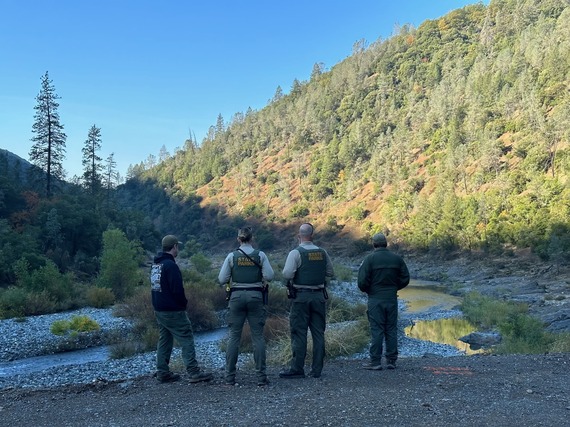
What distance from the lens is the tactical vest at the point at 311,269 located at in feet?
24.3

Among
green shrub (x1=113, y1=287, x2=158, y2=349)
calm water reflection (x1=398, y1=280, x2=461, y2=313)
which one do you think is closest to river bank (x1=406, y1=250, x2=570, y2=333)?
calm water reflection (x1=398, y1=280, x2=461, y2=313)

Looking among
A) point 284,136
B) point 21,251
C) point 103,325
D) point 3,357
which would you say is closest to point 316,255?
point 3,357

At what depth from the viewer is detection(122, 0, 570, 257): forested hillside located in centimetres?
5522

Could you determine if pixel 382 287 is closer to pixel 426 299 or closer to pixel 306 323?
pixel 306 323

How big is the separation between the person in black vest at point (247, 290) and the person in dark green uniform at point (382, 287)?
188cm

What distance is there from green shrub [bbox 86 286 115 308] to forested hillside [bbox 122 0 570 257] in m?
33.6

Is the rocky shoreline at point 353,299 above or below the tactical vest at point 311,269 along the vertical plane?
below

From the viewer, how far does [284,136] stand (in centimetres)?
12719

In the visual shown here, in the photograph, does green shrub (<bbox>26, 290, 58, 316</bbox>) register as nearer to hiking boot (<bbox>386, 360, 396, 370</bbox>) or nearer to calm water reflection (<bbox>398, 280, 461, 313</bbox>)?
calm water reflection (<bbox>398, 280, 461, 313</bbox>)

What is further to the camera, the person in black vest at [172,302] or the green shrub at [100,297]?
the green shrub at [100,297]

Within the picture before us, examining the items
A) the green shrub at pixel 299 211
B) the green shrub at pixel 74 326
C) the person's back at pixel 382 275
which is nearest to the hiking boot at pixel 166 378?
the person's back at pixel 382 275

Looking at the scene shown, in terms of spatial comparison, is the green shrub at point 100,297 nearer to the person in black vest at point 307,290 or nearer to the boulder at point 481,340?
the boulder at point 481,340

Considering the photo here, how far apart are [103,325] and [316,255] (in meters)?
16.3

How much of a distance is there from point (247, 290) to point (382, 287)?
240 cm
